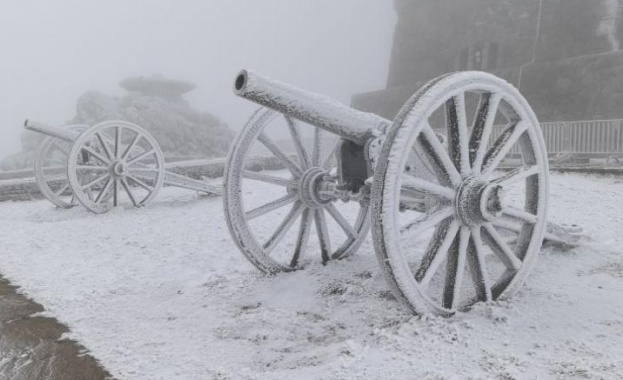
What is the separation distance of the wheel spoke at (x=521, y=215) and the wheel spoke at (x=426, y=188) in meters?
0.34

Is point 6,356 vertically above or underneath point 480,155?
underneath

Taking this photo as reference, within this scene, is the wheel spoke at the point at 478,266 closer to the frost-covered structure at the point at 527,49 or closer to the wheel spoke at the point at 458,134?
the wheel spoke at the point at 458,134

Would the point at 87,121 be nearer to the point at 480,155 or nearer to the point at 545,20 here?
the point at 545,20

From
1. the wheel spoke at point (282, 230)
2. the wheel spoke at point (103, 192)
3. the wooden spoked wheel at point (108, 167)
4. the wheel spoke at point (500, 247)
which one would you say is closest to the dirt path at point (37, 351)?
the wheel spoke at point (282, 230)

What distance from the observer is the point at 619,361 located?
193 cm

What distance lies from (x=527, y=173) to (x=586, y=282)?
2.53 feet

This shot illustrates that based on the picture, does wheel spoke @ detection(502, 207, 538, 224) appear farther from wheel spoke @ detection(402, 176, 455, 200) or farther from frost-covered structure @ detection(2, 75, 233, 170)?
frost-covered structure @ detection(2, 75, 233, 170)

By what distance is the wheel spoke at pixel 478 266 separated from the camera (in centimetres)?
243

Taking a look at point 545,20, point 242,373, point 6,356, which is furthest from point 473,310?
point 545,20

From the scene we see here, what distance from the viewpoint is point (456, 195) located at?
235cm

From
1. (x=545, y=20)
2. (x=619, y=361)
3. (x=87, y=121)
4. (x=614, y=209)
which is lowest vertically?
(x=619, y=361)

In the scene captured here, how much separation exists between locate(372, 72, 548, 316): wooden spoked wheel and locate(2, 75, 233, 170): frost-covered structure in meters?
19.5

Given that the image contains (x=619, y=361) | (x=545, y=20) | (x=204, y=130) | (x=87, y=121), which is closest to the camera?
(x=619, y=361)

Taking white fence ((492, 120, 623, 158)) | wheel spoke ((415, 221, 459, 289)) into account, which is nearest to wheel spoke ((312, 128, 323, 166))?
wheel spoke ((415, 221, 459, 289))
